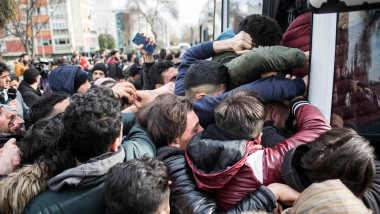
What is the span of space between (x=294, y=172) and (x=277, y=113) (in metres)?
0.81

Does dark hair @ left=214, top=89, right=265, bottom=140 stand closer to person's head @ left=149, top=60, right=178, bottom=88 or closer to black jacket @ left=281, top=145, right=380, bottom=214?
black jacket @ left=281, top=145, right=380, bottom=214

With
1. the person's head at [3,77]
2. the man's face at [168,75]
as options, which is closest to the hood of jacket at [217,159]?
the man's face at [168,75]

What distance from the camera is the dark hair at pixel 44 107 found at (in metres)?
2.37

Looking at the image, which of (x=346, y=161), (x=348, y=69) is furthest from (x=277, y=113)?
(x=346, y=161)

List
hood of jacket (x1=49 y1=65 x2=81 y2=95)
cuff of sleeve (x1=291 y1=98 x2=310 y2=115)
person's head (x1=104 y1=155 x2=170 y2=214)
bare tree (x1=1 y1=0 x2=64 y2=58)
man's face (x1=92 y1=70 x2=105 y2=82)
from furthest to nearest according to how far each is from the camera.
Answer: bare tree (x1=1 y1=0 x2=64 y2=58)
man's face (x1=92 y1=70 x2=105 y2=82)
hood of jacket (x1=49 y1=65 x2=81 y2=95)
cuff of sleeve (x1=291 y1=98 x2=310 y2=115)
person's head (x1=104 y1=155 x2=170 y2=214)

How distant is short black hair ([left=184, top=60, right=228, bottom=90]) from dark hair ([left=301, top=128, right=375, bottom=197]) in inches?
40.8

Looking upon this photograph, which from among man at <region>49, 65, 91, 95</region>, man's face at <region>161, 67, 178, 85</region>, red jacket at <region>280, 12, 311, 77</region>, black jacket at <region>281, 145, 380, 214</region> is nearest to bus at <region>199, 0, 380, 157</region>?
red jacket at <region>280, 12, 311, 77</region>

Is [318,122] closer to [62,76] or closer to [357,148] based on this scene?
[357,148]

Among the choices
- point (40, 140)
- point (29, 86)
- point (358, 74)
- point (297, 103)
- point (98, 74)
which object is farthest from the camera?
point (98, 74)

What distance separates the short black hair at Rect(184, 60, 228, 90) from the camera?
7.09ft

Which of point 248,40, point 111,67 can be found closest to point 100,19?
point 111,67

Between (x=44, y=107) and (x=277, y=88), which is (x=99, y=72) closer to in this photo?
(x=44, y=107)

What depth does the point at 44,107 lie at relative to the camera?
2.40 meters

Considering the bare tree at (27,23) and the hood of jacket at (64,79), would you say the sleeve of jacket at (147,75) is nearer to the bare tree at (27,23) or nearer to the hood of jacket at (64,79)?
the hood of jacket at (64,79)
